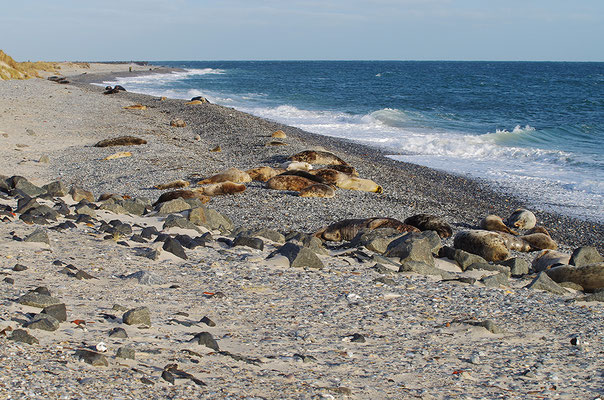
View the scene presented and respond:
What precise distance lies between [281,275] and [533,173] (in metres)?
11.5

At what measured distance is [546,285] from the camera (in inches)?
221

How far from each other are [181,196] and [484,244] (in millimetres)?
4362

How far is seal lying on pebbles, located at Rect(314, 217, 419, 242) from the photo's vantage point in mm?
7492

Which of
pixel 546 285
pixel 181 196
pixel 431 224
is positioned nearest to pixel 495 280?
pixel 546 285

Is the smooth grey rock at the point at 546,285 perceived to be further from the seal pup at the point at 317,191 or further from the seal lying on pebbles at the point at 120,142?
the seal lying on pebbles at the point at 120,142

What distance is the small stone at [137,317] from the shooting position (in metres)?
3.86

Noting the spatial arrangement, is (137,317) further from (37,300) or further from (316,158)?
(316,158)

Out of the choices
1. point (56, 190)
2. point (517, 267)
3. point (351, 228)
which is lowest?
point (517, 267)

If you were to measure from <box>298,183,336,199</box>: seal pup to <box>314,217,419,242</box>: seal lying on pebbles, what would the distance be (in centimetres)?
201

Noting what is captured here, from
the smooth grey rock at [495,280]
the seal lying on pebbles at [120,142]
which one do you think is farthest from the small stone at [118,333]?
the seal lying on pebbles at [120,142]

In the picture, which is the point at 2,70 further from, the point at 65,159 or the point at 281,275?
the point at 281,275

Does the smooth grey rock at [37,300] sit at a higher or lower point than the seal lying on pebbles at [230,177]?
higher

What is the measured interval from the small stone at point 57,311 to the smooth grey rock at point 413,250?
11.0ft

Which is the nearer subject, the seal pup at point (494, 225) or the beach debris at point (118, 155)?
the seal pup at point (494, 225)
